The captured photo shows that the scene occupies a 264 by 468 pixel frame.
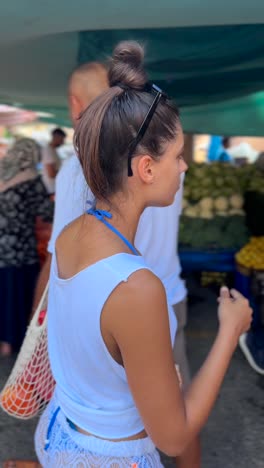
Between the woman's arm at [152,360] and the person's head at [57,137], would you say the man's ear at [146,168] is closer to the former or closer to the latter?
the woman's arm at [152,360]

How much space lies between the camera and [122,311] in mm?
989

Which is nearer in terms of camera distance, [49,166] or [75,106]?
[75,106]

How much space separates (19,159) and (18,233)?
502 mm

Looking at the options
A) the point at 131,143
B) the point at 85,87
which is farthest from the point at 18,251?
the point at 131,143

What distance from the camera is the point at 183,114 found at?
14.7 ft

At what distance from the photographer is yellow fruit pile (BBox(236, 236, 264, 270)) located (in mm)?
4102

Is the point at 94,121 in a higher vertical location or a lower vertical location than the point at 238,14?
lower

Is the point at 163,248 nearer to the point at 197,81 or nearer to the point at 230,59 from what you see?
the point at 230,59

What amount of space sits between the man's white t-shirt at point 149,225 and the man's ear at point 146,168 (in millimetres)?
626

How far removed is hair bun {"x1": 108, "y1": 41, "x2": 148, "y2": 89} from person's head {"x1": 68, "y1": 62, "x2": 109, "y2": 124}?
67 centimetres

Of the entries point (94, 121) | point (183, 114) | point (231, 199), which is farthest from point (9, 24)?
point (231, 199)

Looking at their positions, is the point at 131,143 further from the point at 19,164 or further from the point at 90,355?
the point at 19,164

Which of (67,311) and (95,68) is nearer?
(67,311)

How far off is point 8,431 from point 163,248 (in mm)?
1597
